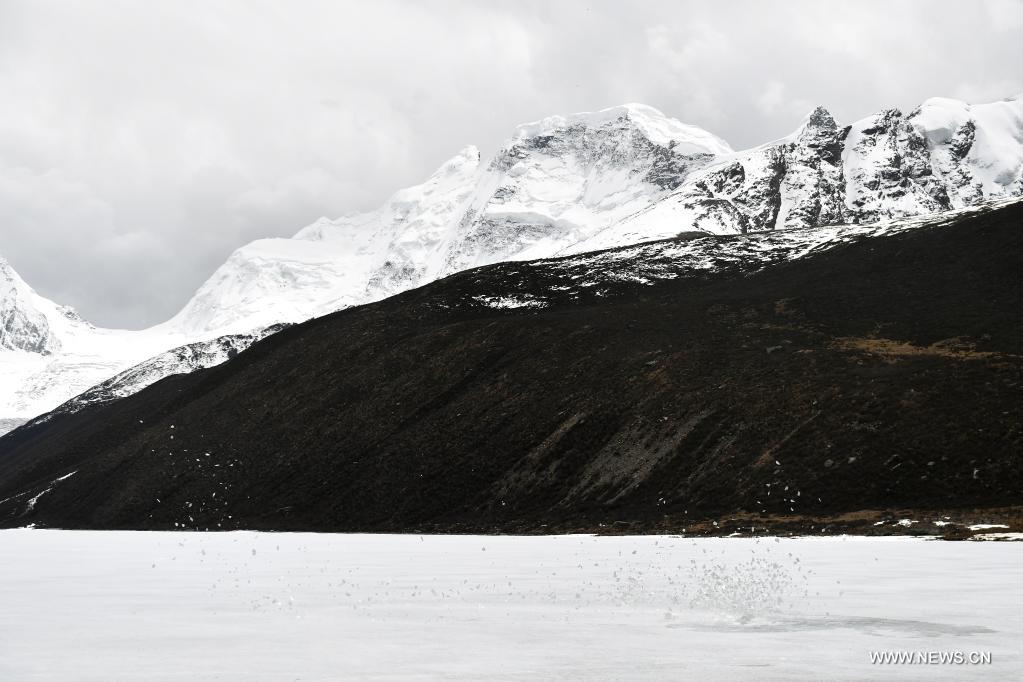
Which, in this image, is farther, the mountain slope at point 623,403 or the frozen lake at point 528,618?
the mountain slope at point 623,403

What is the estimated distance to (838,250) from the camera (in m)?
134

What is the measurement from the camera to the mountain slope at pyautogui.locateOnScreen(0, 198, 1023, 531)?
2771 inches

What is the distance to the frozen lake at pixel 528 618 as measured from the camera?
14.6 meters

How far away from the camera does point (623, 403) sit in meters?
90.1

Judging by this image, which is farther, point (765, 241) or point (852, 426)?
point (765, 241)

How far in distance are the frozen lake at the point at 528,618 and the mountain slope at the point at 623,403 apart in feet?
111

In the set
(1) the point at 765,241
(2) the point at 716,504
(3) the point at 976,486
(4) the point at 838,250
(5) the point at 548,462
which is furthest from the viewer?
(1) the point at 765,241

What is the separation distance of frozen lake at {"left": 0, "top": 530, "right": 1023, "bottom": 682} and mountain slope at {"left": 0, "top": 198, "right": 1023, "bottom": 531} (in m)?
33.7

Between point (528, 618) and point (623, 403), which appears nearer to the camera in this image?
point (528, 618)

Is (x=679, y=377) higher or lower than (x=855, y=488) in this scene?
higher

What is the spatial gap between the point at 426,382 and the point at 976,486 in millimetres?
64379

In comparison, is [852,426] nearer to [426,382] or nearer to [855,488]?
[855,488]

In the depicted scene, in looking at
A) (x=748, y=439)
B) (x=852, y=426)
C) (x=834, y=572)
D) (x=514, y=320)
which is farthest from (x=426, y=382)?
(x=834, y=572)

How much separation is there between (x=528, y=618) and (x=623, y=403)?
231ft
